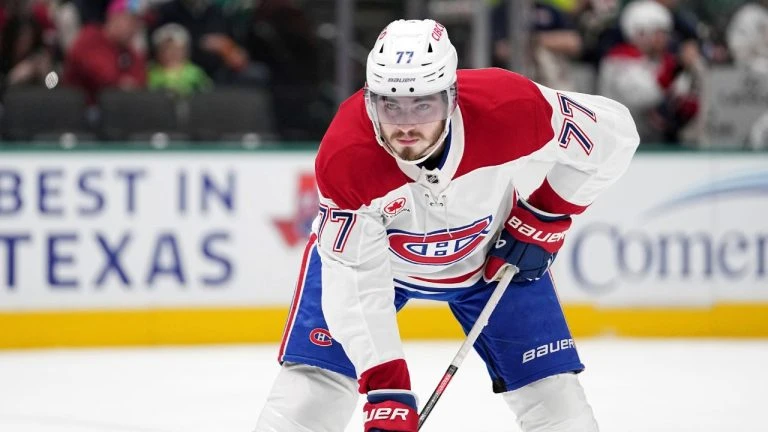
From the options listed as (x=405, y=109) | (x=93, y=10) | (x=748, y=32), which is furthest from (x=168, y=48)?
(x=405, y=109)

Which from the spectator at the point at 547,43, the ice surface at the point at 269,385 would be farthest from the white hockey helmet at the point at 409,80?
the spectator at the point at 547,43

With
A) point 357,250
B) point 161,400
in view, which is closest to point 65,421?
point 161,400

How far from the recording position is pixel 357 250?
302 centimetres

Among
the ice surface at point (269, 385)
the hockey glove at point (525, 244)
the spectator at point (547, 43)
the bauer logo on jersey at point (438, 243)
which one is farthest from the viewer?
the spectator at point (547, 43)

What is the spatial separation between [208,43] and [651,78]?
96.6 inches

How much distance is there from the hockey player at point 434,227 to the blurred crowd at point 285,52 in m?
3.51

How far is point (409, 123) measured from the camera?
9.56 ft

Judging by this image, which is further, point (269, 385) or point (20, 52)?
point (20, 52)

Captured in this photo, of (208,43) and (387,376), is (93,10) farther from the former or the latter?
(387,376)

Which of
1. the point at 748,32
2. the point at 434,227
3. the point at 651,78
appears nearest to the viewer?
the point at 434,227

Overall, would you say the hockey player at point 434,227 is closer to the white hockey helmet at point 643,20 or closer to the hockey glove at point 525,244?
the hockey glove at point 525,244

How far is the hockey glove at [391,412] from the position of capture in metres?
2.93

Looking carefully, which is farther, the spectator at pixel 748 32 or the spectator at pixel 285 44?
the spectator at pixel 748 32

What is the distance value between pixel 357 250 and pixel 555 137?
0.63 meters
